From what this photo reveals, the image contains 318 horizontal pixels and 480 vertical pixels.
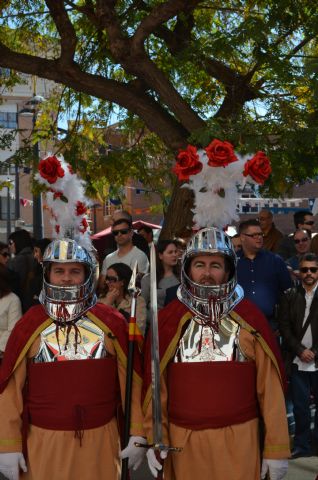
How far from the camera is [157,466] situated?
4.74 meters

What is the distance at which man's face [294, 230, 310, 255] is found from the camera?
9406mm

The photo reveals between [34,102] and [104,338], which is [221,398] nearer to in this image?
[104,338]

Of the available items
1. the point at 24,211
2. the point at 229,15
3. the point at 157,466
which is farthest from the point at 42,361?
the point at 24,211

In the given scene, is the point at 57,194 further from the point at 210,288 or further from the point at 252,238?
the point at 252,238

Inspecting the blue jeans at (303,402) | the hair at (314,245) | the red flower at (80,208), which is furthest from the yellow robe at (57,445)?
the hair at (314,245)

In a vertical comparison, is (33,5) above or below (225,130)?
above

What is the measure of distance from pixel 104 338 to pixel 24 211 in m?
43.3

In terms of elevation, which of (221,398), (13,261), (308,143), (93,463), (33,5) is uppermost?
(33,5)

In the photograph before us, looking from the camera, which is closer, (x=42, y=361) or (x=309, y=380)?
(x=42, y=361)

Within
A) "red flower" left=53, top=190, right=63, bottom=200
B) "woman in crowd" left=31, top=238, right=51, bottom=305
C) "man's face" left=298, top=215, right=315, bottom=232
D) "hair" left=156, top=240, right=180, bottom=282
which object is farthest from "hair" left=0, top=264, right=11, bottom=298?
"man's face" left=298, top=215, right=315, bottom=232

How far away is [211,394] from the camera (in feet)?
15.8

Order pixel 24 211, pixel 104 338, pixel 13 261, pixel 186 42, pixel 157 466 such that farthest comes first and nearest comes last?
pixel 24 211, pixel 186 42, pixel 13 261, pixel 104 338, pixel 157 466

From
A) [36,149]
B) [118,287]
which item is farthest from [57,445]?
[36,149]

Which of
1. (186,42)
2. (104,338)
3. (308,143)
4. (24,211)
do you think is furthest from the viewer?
(24,211)
